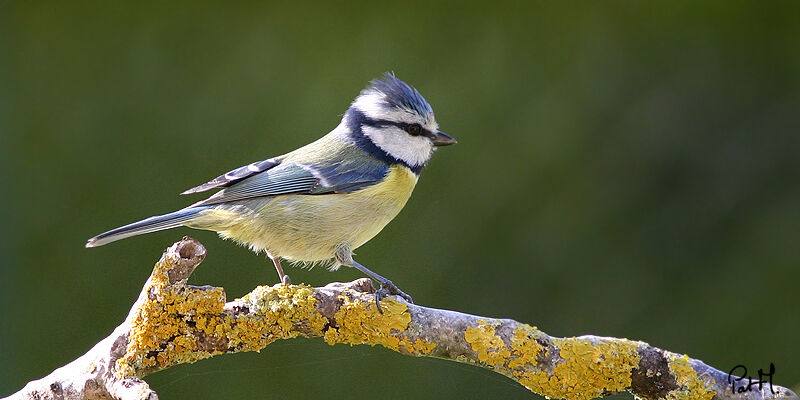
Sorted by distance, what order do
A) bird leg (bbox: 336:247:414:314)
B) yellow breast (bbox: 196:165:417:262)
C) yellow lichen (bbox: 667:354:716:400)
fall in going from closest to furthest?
1. yellow lichen (bbox: 667:354:716:400)
2. bird leg (bbox: 336:247:414:314)
3. yellow breast (bbox: 196:165:417:262)

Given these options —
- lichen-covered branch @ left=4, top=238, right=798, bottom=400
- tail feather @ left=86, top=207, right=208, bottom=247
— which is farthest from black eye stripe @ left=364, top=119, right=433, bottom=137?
lichen-covered branch @ left=4, top=238, right=798, bottom=400

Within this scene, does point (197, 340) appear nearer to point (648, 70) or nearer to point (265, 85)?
point (265, 85)

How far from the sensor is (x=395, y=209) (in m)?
1.60

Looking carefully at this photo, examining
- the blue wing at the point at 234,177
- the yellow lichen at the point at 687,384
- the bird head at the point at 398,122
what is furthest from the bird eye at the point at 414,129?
the yellow lichen at the point at 687,384

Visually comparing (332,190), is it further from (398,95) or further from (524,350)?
(524,350)

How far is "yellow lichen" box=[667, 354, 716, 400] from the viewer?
1.17m

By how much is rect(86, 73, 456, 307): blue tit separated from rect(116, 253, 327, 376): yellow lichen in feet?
0.68

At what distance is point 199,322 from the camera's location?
1.21 meters

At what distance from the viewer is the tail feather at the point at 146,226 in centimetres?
131

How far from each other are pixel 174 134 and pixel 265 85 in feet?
0.85

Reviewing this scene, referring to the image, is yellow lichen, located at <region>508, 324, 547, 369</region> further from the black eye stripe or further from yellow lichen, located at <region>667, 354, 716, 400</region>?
the black eye stripe

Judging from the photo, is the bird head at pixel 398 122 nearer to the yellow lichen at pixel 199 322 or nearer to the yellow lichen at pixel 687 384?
the yellow lichen at pixel 199 322

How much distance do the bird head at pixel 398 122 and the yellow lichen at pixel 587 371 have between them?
562 millimetres

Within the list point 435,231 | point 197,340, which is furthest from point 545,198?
point 197,340
